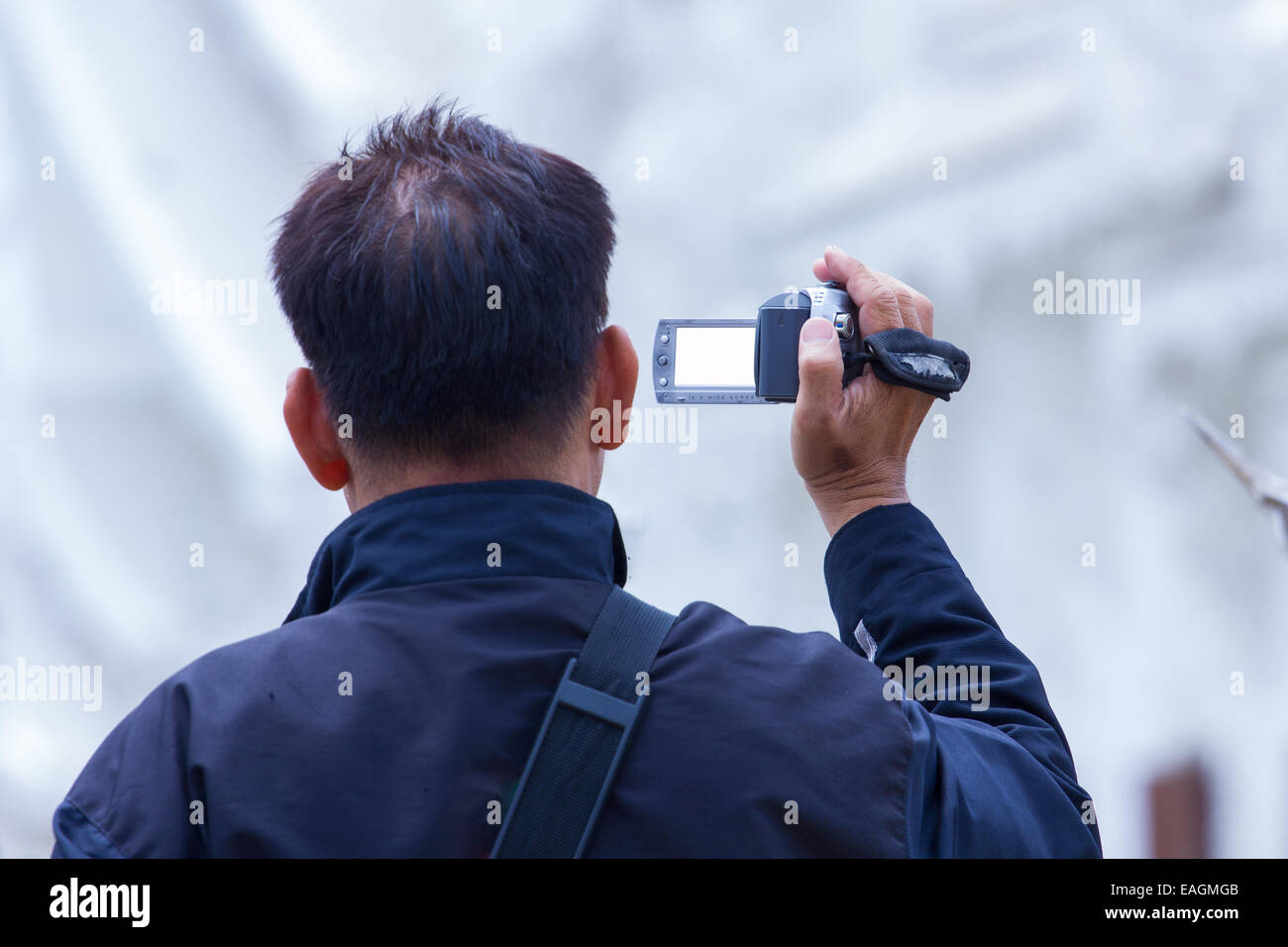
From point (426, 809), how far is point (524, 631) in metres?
0.09

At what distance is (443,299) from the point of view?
0.53 meters

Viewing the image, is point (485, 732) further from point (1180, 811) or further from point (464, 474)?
point (1180, 811)

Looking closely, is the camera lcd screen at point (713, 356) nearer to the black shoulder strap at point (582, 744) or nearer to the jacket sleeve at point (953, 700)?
the jacket sleeve at point (953, 700)

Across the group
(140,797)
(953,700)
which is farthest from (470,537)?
(953,700)

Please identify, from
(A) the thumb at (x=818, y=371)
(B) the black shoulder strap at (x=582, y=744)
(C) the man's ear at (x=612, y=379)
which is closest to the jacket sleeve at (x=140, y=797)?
(B) the black shoulder strap at (x=582, y=744)

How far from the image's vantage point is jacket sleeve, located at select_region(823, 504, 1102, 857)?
0.51 metres

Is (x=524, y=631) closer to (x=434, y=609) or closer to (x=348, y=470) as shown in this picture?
(x=434, y=609)

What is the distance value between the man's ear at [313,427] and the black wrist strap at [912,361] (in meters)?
0.32

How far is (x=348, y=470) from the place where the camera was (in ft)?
1.88

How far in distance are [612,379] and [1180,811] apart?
3.05 feet

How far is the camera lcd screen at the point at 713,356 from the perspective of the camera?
0.71 m

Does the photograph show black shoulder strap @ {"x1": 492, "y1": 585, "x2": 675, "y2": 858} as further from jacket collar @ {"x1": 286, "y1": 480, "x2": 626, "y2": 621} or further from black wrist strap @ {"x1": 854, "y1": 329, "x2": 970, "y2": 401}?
black wrist strap @ {"x1": 854, "y1": 329, "x2": 970, "y2": 401}

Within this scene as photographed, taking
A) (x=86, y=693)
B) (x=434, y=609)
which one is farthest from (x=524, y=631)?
(x=86, y=693)
